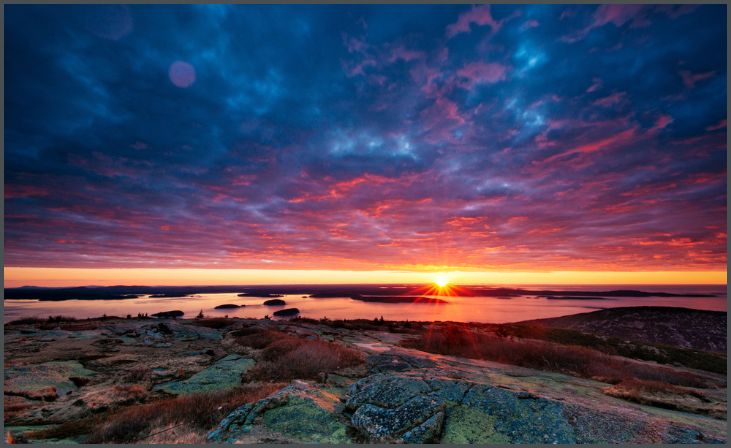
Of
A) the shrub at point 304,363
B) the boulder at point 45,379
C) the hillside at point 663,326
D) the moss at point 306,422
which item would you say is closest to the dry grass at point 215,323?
the boulder at point 45,379

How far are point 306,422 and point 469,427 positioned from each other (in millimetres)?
3799

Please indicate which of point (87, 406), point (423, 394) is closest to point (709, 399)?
point (423, 394)

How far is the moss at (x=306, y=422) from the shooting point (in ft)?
21.9

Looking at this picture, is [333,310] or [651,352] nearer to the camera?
[651,352]

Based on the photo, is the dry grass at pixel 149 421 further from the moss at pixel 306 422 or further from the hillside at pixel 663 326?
the hillside at pixel 663 326

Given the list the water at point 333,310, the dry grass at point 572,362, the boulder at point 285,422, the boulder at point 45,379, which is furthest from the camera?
the water at point 333,310

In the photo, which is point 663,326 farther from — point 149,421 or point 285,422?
point 149,421

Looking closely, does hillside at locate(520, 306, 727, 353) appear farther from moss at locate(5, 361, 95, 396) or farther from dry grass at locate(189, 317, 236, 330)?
moss at locate(5, 361, 95, 396)

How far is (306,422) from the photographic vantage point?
7.08 meters

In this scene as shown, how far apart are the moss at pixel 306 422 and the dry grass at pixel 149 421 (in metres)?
1.31

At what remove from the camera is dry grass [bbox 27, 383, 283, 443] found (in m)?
7.14

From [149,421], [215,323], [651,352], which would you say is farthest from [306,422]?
[215,323]

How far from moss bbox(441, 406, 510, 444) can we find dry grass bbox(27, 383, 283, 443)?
5.13 meters

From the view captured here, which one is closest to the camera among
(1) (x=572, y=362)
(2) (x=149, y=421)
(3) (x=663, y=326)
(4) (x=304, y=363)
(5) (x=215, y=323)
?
(2) (x=149, y=421)
